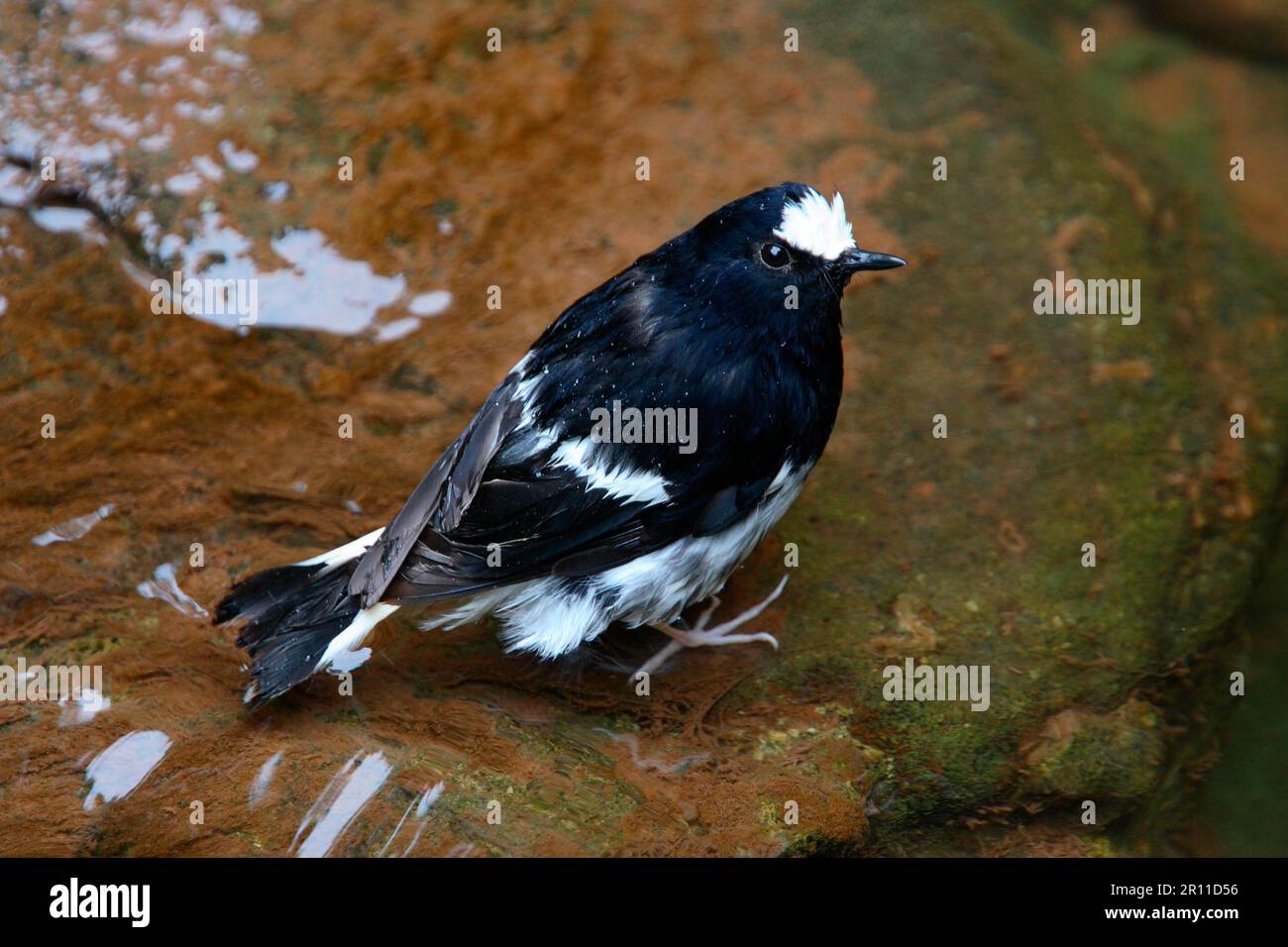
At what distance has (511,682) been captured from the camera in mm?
3291

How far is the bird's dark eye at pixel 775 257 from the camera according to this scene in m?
3.25

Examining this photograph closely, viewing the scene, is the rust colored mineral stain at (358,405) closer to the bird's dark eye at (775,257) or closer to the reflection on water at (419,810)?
the reflection on water at (419,810)

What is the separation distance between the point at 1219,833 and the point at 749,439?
1.64 meters

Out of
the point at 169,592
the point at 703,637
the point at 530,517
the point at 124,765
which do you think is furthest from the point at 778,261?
the point at 124,765

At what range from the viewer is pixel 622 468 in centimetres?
316

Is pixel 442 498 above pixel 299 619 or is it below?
above

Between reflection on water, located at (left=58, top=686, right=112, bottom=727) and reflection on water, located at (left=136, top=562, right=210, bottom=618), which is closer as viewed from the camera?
reflection on water, located at (left=58, top=686, right=112, bottom=727)

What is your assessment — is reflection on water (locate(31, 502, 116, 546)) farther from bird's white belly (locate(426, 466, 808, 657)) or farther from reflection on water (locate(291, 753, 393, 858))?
reflection on water (locate(291, 753, 393, 858))

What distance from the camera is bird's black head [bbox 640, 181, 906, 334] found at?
10.6 ft

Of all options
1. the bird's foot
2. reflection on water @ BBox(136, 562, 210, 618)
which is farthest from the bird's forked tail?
the bird's foot

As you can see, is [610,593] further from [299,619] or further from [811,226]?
[811,226]

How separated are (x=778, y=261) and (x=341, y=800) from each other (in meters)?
1.73

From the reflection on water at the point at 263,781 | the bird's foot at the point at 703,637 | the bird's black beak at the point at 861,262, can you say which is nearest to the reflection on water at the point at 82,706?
the reflection on water at the point at 263,781

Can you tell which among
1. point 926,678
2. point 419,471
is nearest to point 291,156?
point 419,471
